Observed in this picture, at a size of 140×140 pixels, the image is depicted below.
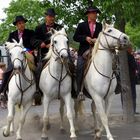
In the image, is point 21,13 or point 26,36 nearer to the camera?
point 26,36

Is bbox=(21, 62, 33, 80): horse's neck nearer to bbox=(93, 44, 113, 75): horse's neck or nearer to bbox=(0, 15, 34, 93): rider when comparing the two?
bbox=(0, 15, 34, 93): rider

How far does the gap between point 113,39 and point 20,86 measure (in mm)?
2317

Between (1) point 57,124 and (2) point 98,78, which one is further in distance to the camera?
(1) point 57,124

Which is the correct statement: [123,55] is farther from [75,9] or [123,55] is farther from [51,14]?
[51,14]

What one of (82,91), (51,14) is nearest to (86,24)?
(51,14)

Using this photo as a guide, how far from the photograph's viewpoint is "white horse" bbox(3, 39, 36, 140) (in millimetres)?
10320

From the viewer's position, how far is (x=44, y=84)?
10.8m

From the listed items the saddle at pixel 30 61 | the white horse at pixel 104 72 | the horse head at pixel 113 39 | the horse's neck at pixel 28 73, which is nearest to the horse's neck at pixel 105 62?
the white horse at pixel 104 72

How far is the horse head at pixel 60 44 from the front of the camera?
9.89m

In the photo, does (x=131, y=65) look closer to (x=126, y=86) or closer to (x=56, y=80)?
(x=126, y=86)

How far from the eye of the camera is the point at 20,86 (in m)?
10.6

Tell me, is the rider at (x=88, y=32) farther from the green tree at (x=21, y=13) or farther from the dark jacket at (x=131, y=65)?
the green tree at (x=21, y=13)

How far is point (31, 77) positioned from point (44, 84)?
0.35 metres

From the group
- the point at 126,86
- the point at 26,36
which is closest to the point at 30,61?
the point at 26,36
